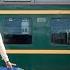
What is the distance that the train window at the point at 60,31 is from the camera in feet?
27.2

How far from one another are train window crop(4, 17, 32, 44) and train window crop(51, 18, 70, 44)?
1.88ft

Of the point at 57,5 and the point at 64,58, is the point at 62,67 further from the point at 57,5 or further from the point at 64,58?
the point at 57,5

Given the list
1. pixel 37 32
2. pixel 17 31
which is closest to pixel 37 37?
pixel 37 32

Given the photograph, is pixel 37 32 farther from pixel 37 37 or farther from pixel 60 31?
pixel 60 31

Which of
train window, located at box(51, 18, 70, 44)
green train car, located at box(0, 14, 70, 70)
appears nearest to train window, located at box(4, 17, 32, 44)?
green train car, located at box(0, 14, 70, 70)

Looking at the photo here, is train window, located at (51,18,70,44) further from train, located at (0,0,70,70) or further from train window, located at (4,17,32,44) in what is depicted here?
train window, located at (4,17,32,44)

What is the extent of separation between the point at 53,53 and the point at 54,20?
791mm

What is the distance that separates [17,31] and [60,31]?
1.03m

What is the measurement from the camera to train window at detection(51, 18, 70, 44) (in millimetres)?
8297

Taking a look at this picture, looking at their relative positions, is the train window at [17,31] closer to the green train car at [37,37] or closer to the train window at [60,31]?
the green train car at [37,37]

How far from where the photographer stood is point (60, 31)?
834 cm

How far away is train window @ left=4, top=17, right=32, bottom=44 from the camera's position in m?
8.27

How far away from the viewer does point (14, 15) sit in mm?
8273

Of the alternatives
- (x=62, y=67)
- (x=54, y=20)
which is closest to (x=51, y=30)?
(x=54, y=20)
